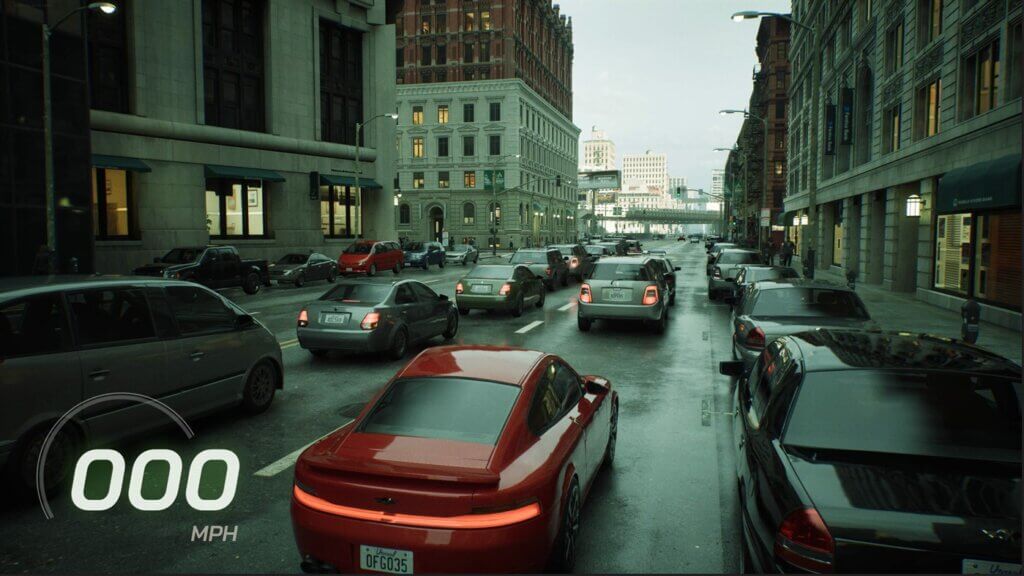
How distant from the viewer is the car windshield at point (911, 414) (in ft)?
12.4

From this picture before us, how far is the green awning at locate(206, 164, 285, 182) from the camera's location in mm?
35656

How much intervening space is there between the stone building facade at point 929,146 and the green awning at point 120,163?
2886cm

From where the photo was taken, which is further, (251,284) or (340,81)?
(340,81)

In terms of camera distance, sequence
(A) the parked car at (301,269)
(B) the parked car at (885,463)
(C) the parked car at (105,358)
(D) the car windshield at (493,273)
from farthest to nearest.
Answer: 1. (A) the parked car at (301,269)
2. (D) the car windshield at (493,273)
3. (C) the parked car at (105,358)
4. (B) the parked car at (885,463)

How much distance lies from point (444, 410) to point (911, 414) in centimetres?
289

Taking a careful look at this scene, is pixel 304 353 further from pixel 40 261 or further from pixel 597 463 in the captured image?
pixel 40 261

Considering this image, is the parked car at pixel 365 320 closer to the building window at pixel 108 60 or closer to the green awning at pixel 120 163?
the green awning at pixel 120 163

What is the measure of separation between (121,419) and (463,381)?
3612 mm

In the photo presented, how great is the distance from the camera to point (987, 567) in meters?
3.07

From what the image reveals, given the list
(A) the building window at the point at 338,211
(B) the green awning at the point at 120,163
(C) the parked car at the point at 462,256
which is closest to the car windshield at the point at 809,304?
(B) the green awning at the point at 120,163

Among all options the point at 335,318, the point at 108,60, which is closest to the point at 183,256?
the point at 108,60

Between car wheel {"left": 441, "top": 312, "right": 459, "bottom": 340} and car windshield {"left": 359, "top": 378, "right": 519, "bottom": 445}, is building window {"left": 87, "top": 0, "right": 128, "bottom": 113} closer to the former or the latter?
car wheel {"left": 441, "top": 312, "right": 459, "bottom": 340}

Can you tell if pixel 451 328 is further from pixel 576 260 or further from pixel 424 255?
pixel 424 255

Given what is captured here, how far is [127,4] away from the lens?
3225 centimetres
